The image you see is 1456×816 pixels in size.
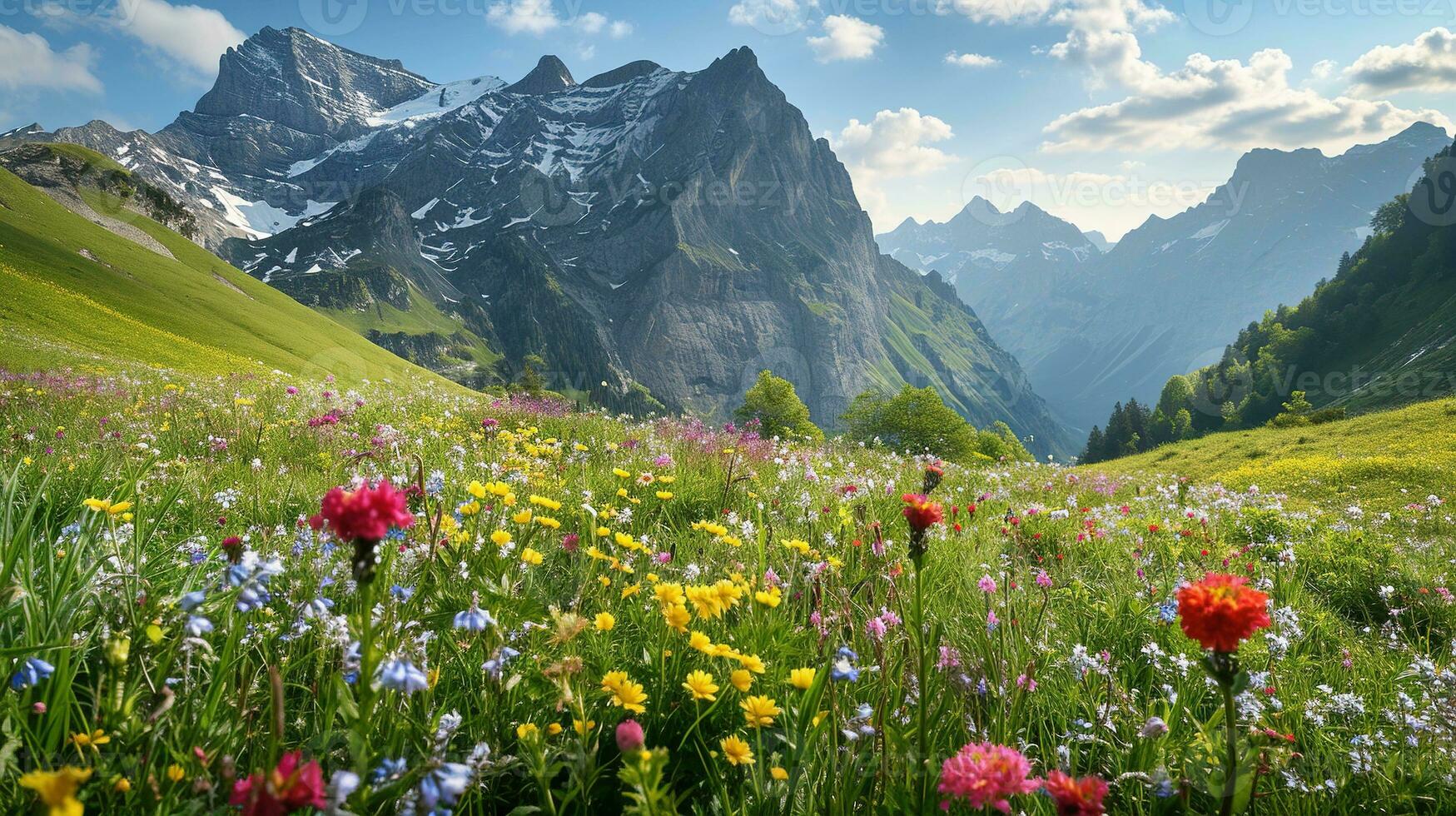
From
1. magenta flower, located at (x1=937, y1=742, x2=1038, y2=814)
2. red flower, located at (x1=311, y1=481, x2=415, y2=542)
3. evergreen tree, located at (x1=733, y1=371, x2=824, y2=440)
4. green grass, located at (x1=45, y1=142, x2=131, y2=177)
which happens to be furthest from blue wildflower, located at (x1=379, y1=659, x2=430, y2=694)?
green grass, located at (x1=45, y1=142, x2=131, y2=177)

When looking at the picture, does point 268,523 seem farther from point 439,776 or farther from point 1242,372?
point 1242,372

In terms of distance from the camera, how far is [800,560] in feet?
13.4

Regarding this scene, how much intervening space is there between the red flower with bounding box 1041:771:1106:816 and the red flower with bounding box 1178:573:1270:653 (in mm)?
396

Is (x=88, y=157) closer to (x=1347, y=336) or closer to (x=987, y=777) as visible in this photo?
(x=987, y=777)

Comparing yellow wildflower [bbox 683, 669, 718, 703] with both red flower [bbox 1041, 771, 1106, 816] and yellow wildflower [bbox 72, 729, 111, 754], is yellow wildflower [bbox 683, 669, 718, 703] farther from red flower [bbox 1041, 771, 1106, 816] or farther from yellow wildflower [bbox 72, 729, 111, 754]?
yellow wildflower [bbox 72, 729, 111, 754]

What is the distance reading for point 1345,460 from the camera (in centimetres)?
1759

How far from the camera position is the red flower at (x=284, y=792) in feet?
3.13

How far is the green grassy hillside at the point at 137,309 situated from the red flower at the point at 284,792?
30746 millimetres

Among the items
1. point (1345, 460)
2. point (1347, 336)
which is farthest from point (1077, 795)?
point (1347, 336)

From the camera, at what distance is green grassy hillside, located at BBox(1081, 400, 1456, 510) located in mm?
14211

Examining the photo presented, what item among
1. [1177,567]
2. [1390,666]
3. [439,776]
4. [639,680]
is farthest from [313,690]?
[1177,567]

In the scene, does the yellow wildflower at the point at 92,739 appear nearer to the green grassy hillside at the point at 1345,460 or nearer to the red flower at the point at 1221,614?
the red flower at the point at 1221,614

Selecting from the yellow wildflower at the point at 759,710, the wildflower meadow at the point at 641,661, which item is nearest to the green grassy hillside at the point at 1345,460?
the wildflower meadow at the point at 641,661

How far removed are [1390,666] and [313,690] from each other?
577cm
